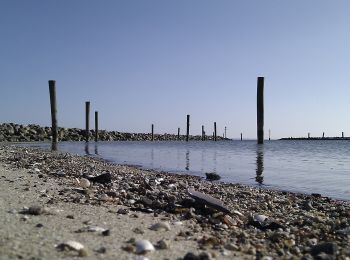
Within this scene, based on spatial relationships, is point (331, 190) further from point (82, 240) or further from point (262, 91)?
point (262, 91)

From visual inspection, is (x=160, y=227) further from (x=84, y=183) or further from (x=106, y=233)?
(x=84, y=183)

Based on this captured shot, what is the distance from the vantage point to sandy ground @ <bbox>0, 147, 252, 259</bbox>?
3264 mm

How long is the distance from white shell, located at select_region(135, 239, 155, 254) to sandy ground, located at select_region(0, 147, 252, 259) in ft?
0.17

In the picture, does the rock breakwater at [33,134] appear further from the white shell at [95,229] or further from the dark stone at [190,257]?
the dark stone at [190,257]

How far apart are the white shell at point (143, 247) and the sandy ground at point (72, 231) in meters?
0.05

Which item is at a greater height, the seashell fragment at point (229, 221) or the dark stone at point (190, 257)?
the dark stone at point (190, 257)

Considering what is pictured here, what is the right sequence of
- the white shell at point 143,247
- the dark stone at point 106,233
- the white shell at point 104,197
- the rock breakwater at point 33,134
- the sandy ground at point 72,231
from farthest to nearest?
the rock breakwater at point 33,134 → the white shell at point 104,197 → the dark stone at point 106,233 → the white shell at point 143,247 → the sandy ground at point 72,231

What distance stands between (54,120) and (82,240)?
29857 mm

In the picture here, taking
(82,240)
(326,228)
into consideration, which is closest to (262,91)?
(326,228)

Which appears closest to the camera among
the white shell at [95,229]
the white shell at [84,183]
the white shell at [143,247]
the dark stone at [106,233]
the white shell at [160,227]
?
the white shell at [143,247]

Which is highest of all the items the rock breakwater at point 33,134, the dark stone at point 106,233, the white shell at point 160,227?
the rock breakwater at point 33,134

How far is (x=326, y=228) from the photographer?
4996 mm

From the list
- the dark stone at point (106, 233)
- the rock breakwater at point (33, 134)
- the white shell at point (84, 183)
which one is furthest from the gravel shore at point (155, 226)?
the rock breakwater at point (33, 134)

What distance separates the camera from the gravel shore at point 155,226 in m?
3.46
